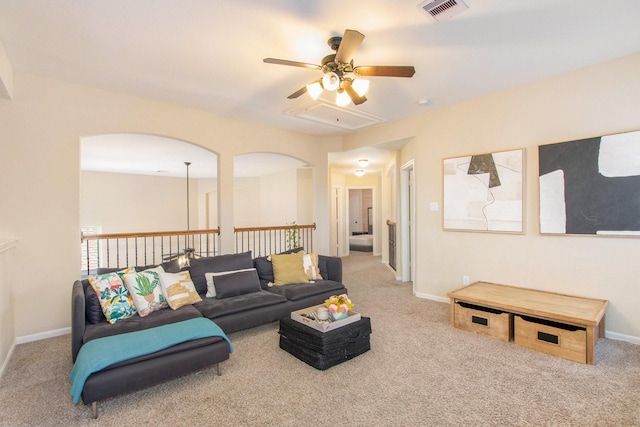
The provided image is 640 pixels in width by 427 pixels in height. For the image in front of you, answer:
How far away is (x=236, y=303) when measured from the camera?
11.1 feet

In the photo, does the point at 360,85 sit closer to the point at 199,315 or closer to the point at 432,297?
the point at 199,315

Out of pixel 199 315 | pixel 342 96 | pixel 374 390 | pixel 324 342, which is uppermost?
pixel 342 96

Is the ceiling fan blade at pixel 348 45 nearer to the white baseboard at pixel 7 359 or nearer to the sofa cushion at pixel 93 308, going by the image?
the sofa cushion at pixel 93 308

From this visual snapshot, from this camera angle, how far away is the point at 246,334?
344cm

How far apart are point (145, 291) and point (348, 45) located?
285 centimetres

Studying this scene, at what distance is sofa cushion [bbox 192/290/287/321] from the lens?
126 inches

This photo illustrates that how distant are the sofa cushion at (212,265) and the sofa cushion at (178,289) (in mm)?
220

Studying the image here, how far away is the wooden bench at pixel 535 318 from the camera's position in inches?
108

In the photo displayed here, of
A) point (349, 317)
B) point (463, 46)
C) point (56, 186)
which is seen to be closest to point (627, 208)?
point (463, 46)

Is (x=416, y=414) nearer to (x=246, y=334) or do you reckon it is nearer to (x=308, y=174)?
(x=246, y=334)

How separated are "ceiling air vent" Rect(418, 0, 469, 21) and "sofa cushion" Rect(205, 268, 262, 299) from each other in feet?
10.5

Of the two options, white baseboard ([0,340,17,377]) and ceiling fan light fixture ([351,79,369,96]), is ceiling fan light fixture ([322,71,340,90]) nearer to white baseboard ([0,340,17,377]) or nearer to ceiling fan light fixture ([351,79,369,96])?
ceiling fan light fixture ([351,79,369,96])

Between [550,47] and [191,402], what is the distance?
13.9 ft

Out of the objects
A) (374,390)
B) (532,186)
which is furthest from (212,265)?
(532,186)
